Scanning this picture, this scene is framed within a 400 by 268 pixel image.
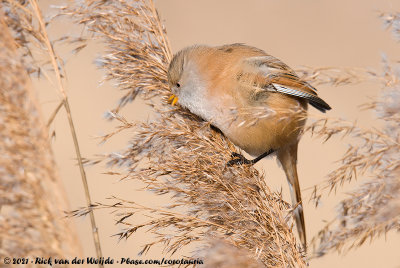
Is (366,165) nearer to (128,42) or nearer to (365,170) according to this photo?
(365,170)

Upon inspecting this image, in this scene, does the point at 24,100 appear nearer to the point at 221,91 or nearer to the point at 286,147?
the point at 221,91

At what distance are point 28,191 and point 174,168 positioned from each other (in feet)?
2.10

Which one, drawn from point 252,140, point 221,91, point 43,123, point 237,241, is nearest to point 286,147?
point 252,140

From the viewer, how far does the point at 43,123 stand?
195 cm

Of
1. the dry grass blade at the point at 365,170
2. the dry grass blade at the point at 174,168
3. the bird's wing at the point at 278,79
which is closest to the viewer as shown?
the dry grass blade at the point at 365,170

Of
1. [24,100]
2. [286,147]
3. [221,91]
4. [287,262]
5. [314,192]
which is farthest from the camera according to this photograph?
[286,147]

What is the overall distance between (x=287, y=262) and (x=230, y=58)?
1537 mm

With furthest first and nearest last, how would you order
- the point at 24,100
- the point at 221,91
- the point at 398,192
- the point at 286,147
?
1. the point at 286,147
2. the point at 221,91
3. the point at 24,100
4. the point at 398,192

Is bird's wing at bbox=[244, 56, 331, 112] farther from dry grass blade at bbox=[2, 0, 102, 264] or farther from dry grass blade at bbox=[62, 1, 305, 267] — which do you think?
dry grass blade at bbox=[2, 0, 102, 264]

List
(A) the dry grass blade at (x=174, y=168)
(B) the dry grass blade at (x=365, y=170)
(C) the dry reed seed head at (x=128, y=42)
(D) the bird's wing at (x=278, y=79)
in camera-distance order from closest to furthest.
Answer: (B) the dry grass blade at (x=365, y=170) < (A) the dry grass blade at (x=174, y=168) < (C) the dry reed seed head at (x=128, y=42) < (D) the bird's wing at (x=278, y=79)

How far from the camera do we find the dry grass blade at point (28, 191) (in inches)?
72.0

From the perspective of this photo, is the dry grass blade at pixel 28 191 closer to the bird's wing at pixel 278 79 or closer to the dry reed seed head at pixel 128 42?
the dry reed seed head at pixel 128 42

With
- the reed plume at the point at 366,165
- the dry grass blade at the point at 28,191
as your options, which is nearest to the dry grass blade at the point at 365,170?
the reed plume at the point at 366,165

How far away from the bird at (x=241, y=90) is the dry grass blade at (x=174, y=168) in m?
0.09
